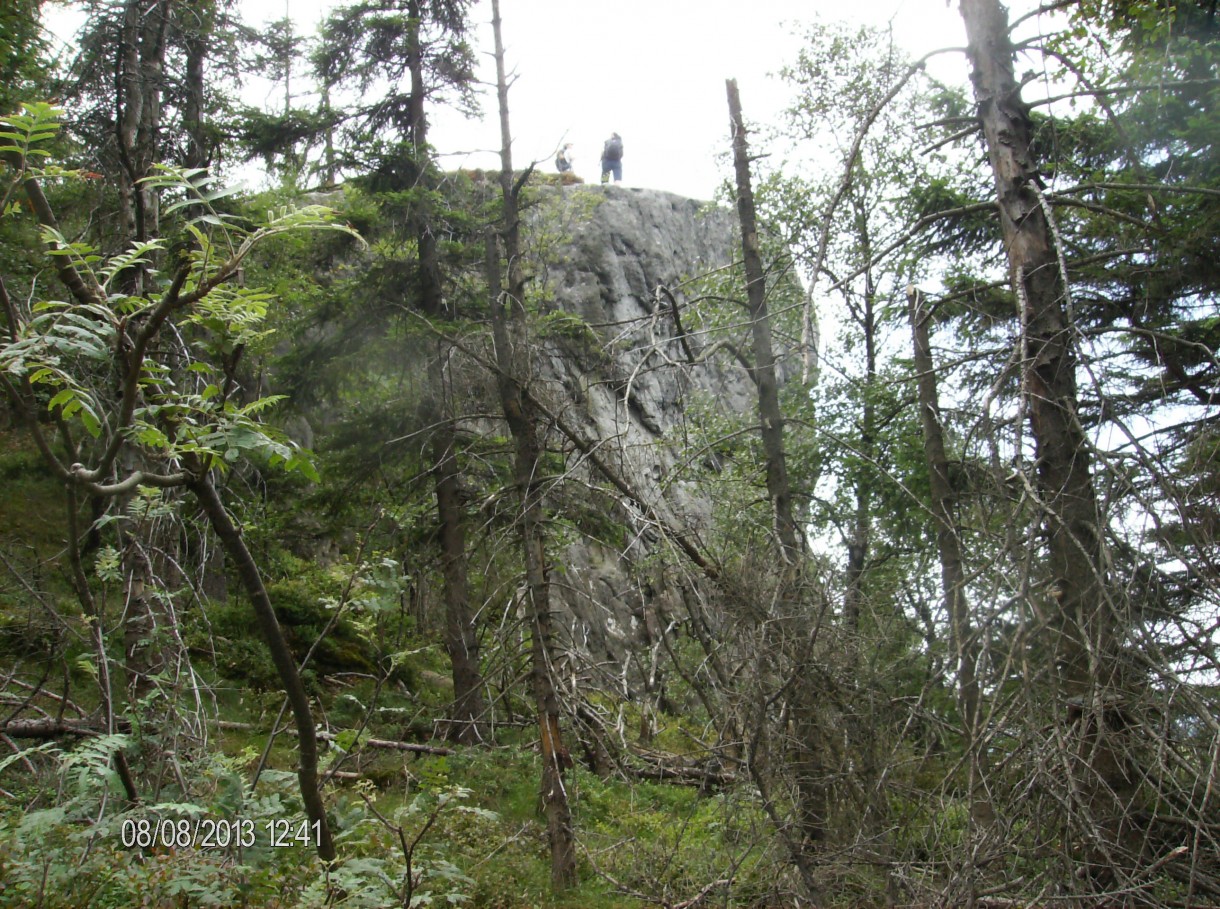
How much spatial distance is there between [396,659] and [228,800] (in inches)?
42.1

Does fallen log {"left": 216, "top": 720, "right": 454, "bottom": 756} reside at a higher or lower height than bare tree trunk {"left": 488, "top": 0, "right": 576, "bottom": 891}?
lower

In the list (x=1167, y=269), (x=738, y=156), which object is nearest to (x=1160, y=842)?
(x=1167, y=269)

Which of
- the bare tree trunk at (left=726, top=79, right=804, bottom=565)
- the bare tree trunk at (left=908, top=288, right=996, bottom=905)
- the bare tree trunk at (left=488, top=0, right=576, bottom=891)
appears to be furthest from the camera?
the bare tree trunk at (left=726, top=79, right=804, bottom=565)

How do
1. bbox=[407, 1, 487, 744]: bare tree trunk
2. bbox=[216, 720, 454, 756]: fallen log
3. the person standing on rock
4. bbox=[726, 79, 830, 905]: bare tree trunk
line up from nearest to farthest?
bbox=[726, 79, 830, 905]: bare tree trunk < bbox=[216, 720, 454, 756]: fallen log < bbox=[407, 1, 487, 744]: bare tree trunk < the person standing on rock

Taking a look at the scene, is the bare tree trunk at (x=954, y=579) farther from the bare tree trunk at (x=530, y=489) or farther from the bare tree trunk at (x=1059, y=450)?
the bare tree trunk at (x=530, y=489)

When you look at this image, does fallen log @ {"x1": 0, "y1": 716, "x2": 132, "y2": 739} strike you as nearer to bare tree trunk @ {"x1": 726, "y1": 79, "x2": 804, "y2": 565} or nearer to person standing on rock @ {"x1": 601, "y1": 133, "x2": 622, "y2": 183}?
bare tree trunk @ {"x1": 726, "y1": 79, "x2": 804, "y2": 565}

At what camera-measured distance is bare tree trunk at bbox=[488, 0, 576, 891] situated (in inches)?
275

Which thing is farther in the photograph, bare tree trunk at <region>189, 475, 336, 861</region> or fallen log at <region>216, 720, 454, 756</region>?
fallen log at <region>216, 720, 454, 756</region>

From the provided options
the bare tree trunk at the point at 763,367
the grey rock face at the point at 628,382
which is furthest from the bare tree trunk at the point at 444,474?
the bare tree trunk at the point at 763,367

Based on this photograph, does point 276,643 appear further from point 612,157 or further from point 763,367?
point 612,157

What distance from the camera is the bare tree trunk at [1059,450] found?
12.2 feet

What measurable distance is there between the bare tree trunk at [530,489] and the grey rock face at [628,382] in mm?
251

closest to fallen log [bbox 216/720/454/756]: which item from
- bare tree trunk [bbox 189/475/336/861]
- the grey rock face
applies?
the grey rock face

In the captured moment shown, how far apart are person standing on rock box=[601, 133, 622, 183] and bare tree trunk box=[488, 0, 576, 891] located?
18.2 metres
